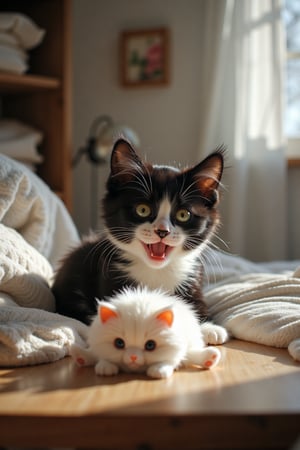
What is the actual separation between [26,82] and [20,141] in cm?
27

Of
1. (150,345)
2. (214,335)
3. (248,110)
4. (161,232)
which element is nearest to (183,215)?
(161,232)

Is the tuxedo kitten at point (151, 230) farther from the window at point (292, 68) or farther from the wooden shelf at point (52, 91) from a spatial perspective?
the window at point (292, 68)

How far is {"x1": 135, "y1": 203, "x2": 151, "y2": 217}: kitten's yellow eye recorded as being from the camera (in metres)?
1.23

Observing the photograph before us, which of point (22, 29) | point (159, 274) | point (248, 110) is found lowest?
point (159, 274)

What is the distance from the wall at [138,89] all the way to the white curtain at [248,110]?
147 millimetres

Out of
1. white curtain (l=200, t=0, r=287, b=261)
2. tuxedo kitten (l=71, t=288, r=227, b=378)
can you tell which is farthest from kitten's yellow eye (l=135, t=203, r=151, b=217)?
white curtain (l=200, t=0, r=287, b=261)

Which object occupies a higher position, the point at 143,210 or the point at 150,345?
the point at 143,210

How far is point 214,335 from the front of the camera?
4.07ft

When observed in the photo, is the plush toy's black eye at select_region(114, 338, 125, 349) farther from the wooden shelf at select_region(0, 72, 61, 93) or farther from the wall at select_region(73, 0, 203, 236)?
the wall at select_region(73, 0, 203, 236)

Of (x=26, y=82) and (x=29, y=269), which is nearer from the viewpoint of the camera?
(x=29, y=269)

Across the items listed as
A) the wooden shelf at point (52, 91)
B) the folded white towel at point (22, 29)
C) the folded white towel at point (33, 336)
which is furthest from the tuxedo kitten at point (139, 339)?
the folded white towel at point (22, 29)

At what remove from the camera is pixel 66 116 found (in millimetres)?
2697

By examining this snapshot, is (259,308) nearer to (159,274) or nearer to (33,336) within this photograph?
(159,274)

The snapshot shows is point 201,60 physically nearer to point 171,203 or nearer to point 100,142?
point 100,142
